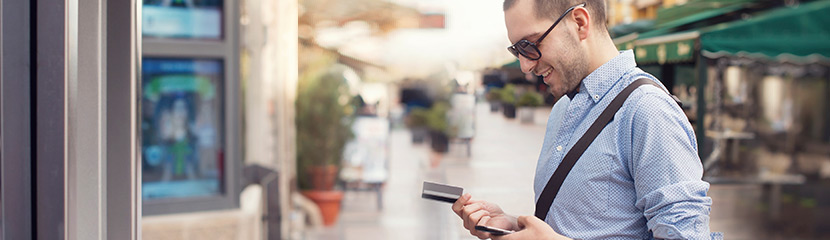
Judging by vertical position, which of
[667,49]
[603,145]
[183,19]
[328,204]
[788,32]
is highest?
[183,19]

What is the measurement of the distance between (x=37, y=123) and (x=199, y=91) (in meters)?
3.56

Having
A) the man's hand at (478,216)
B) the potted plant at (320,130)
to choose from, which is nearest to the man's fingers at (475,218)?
the man's hand at (478,216)

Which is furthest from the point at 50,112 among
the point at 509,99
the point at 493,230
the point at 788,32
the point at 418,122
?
the point at 418,122

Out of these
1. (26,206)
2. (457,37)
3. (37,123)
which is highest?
(457,37)

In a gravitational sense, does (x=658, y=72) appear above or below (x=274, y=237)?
above

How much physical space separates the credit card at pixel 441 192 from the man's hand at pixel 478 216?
1cm

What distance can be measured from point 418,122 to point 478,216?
1141 cm

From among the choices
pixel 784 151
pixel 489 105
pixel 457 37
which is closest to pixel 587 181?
pixel 489 105

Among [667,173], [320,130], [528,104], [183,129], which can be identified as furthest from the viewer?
[320,130]

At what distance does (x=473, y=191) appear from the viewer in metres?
2.31

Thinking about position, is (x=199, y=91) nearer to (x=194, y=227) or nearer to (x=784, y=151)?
(x=194, y=227)

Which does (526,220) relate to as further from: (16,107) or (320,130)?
(320,130)

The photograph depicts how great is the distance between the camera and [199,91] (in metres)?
4.84

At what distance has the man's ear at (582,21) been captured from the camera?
1.14m
